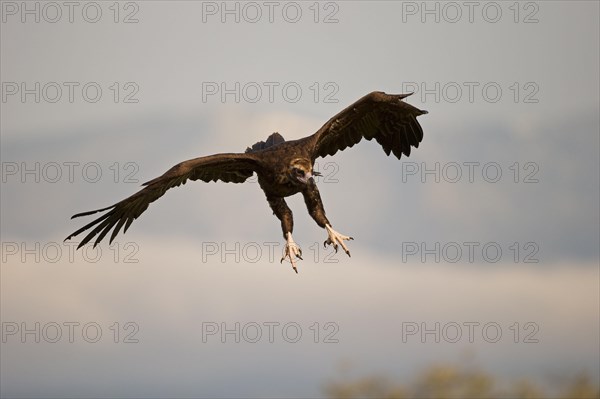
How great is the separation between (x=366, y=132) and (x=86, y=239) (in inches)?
226

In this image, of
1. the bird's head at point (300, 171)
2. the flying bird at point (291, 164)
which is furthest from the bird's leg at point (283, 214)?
the bird's head at point (300, 171)

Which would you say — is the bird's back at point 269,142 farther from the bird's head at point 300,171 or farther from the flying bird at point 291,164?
the bird's head at point 300,171

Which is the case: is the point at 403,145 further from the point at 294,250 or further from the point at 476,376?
the point at 476,376

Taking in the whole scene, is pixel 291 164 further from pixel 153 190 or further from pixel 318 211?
pixel 153 190

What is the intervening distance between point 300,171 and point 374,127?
2.81 m

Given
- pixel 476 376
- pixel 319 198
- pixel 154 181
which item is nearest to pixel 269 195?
pixel 319 198

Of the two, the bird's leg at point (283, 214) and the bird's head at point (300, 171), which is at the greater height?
the bird's head at point (300, 171)

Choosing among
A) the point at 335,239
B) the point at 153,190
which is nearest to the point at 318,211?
the point at 335,239

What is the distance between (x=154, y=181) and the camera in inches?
878

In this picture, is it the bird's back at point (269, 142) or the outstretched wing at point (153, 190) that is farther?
the bird's back at point (269, 142)

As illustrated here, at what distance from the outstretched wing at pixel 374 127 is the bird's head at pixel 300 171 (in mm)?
583

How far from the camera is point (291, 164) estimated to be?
22797mm

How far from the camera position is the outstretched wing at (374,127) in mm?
23984

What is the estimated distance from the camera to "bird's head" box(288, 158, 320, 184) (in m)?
22.7
